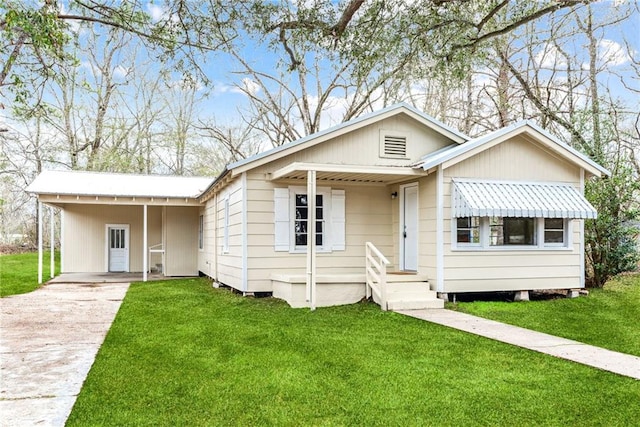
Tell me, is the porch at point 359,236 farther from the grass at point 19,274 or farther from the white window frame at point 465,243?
the grass at point 19,274

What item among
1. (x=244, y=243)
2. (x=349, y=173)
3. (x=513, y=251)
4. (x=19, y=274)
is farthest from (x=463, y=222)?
(x=19, y=274)

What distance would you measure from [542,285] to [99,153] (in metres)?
22.4

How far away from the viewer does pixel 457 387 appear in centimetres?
451

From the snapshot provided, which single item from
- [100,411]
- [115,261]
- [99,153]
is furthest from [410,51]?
[99,153]

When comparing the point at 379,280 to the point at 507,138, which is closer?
the point at 379,280

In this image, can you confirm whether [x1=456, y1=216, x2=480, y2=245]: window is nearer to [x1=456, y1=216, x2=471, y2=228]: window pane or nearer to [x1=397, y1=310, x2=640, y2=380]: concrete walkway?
[x1=456, y1=216, x2=471, y2=228]: window pane

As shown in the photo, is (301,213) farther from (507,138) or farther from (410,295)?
(507,138)

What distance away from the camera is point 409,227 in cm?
1073

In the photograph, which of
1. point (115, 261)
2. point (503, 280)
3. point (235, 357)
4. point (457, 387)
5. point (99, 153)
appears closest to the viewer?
point (457, 387)

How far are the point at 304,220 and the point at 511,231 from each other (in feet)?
13.8

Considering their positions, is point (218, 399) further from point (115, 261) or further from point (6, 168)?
point (6, 168)

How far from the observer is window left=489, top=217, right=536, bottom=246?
32.9 ft

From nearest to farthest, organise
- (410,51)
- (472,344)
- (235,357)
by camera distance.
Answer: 1. (235,357)
2. (472,344)
3. (410,51)

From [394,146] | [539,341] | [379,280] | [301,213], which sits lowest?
[539,341]
